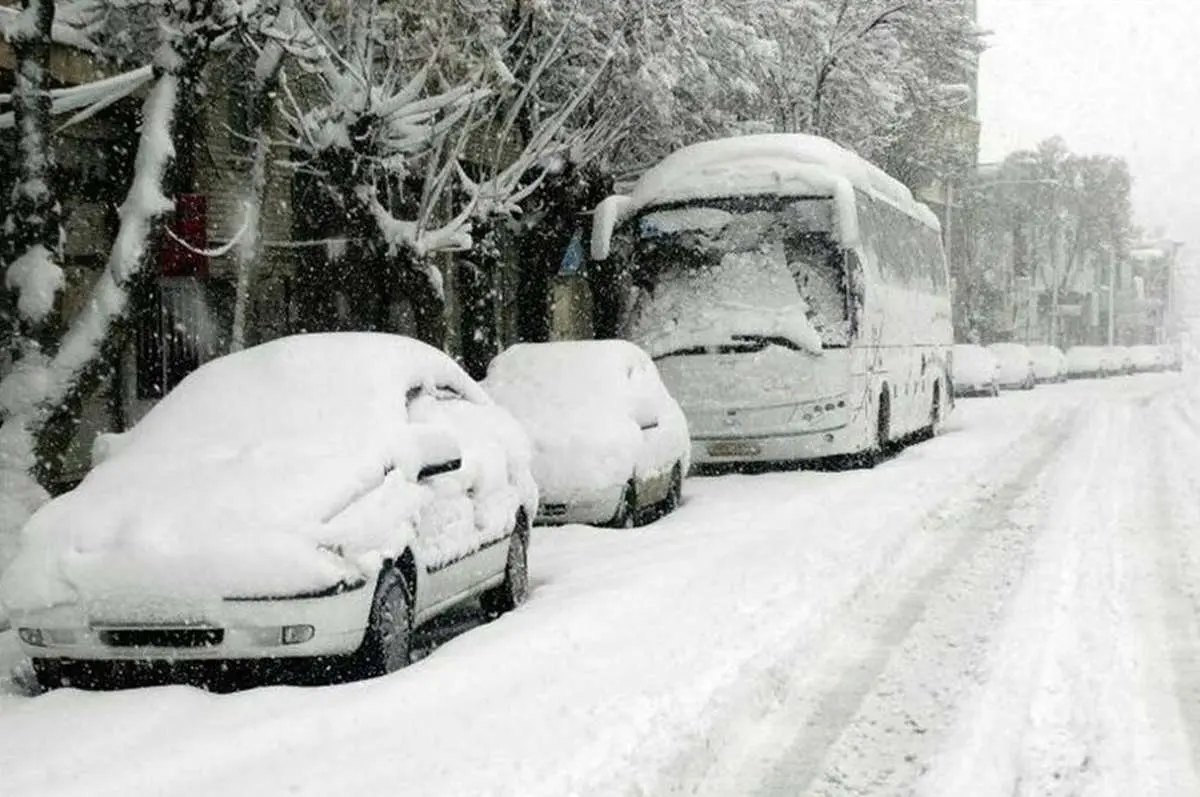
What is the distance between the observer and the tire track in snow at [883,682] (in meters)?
5.70

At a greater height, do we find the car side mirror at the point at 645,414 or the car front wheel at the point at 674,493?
the car side mirror at the point at 645,414

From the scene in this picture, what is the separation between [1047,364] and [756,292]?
4582 cm

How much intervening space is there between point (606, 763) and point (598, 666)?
1.77 metres

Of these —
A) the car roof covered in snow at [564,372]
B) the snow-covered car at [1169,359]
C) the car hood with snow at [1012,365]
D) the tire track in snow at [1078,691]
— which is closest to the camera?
the tire track in snow at [1078,691]

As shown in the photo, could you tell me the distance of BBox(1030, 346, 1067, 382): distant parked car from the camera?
199 ft

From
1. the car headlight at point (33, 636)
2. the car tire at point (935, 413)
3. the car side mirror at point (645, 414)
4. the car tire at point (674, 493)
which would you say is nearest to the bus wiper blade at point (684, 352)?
the car tire at point (674, 493)

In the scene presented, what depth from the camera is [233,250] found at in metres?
21.0

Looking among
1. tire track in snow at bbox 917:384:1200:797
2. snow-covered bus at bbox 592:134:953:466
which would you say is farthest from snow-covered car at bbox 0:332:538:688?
snow-covered bus at bbox 592:134:953:466

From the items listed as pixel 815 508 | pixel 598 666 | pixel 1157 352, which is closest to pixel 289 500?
pixel 598 666

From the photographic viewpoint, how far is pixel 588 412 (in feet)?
44.0

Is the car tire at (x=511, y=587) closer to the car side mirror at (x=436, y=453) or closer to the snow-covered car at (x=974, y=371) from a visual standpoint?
the car side mirror at (x=436, y=453)

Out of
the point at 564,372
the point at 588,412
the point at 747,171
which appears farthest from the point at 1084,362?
the point at 588,412

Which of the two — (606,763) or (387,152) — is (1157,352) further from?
(606,763)

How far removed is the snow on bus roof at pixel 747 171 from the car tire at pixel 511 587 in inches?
377
